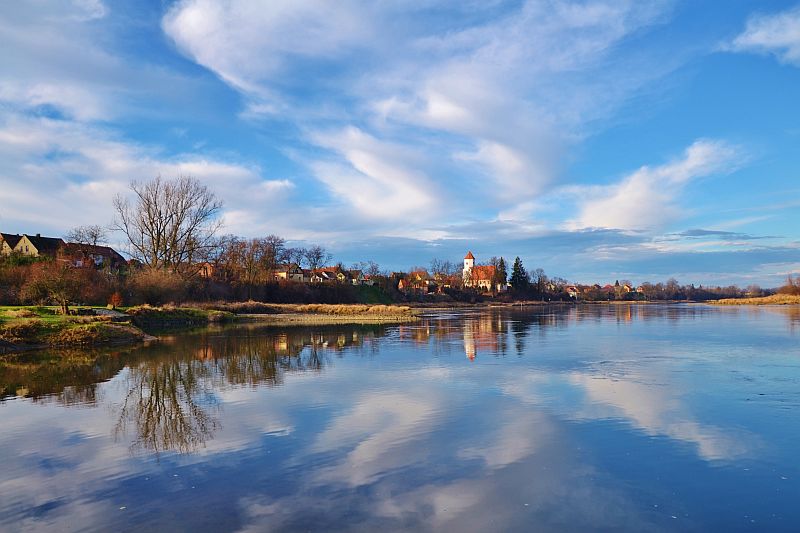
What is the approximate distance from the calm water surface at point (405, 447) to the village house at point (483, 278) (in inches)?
4044

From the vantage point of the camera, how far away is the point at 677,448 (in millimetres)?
8508

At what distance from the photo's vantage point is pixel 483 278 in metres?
134

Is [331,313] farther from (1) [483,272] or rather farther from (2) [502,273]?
(1) [483,272]

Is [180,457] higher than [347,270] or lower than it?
lower

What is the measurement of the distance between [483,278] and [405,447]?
12717cm

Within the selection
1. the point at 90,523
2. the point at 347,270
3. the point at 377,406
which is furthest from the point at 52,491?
the point at 347,270

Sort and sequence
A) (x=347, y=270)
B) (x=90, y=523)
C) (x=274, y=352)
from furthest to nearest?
(x=347, y=270) → (x=274, y=352) → (x=90, y=523)

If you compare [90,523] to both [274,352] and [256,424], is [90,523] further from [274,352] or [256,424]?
A: [274,352]

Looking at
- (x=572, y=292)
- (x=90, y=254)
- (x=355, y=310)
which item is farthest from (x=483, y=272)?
(x=90, y=254)

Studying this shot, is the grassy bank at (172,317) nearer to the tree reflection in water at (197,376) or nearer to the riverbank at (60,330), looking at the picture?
the riverbank at (60,330)

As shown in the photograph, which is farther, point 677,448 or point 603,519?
point 677,448

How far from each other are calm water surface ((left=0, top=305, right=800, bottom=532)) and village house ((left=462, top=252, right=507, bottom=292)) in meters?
103

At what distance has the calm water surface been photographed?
609 centimetres

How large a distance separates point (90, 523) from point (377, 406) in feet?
20.8
